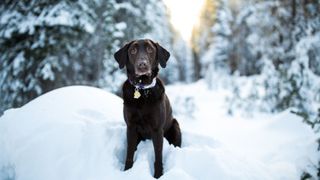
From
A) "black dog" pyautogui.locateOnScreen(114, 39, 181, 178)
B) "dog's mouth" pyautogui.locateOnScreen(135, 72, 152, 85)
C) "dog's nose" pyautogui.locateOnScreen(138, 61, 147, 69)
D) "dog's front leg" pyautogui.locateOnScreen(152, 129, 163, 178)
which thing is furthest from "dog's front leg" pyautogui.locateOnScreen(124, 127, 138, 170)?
"dog's nose" pyautogui.locateOnScreen(138, 61, 147, 69)

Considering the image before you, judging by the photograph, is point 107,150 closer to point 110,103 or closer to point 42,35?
point 110,103

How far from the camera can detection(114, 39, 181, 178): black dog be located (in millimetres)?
4145

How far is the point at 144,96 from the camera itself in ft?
13.7

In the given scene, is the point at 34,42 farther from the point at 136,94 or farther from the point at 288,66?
the point at 288,66

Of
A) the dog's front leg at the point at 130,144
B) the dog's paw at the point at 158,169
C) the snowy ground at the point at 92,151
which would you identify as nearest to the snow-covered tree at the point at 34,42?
the snowy ground at the point at 92,151

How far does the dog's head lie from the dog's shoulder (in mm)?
101

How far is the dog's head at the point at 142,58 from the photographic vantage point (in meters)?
4.04

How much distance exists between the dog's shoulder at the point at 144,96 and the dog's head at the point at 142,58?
4.0 inches

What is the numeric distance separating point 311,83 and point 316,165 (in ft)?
17.2

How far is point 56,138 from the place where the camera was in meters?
4.57

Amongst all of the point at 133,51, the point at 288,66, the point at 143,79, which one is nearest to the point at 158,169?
the point at 143,79

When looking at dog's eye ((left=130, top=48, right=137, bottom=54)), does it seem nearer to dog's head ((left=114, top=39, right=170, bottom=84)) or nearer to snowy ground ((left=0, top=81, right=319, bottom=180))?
dog's head ((left=114, top=39, right=170, bottom=84))

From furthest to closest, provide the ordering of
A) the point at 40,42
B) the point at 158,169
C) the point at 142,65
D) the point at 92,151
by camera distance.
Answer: the point at 40,42 < the point at 92,151 < the point at 158,169 < the point at 142,65

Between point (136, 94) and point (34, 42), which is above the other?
point (136, 94)
